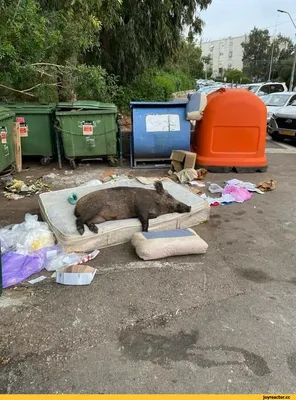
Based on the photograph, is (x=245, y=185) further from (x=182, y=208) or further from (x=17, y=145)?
(x=17, y=145)

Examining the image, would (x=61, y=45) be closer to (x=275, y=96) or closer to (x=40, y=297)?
(x=40, y=297)

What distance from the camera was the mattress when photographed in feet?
12.1

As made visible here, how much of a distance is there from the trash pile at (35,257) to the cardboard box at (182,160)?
3408 mm

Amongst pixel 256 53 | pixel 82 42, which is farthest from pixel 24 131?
pixel 256 53

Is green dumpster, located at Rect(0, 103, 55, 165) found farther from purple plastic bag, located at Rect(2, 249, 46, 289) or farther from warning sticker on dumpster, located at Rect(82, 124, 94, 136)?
purple plastic bag, located at Rect(2, 249, 46, 289)

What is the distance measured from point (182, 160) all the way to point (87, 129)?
197 cm

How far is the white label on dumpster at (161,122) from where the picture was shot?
23.1 feet

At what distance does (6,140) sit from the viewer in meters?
6.30

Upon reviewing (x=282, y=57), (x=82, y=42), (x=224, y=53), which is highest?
(x=224, y=53)

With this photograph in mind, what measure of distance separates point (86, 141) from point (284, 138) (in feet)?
23.1

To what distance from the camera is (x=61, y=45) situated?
25.5 ft

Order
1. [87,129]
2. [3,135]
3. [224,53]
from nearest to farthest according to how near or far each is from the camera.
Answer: [3,135] < [87,129] < [224,53]

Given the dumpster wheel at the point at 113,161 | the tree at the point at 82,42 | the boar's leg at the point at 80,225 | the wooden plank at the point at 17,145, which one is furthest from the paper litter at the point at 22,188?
the tree at the point at 82,42

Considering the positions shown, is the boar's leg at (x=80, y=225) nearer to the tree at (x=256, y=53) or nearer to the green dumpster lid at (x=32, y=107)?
the green dumpster lid at (x=32, y=107)
